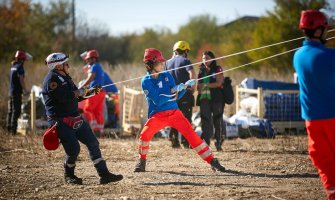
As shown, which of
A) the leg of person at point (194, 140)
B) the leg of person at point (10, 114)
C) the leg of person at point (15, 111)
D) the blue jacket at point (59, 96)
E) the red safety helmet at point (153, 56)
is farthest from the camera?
the leg of person at point (10, 114)

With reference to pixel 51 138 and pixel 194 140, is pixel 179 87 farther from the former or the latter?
pixel 51 138

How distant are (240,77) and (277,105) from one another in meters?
7.75

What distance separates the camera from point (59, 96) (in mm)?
8695

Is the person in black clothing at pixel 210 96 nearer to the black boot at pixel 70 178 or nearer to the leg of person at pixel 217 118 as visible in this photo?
the leg of person at pixel 217 118

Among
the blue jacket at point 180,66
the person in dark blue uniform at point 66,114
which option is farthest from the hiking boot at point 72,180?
the blue jacket at point 180,66

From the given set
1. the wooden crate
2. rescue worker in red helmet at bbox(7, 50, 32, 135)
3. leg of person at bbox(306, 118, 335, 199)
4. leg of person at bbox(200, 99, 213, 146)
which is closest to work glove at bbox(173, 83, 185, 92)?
leg of person at bbox(200, 99, 213, 146)

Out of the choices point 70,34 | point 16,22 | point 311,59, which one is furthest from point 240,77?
point 70,34

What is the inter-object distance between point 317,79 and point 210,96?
5.84 meters

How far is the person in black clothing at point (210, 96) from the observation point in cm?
1232

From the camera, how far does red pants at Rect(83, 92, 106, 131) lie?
1554 centimetres

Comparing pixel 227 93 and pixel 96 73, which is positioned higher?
pixel 96 73

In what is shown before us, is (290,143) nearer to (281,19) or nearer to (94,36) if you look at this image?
(281,19)

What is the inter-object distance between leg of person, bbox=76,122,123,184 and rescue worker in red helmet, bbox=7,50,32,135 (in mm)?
8016

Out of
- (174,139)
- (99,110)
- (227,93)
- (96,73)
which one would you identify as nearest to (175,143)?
(174,139)
